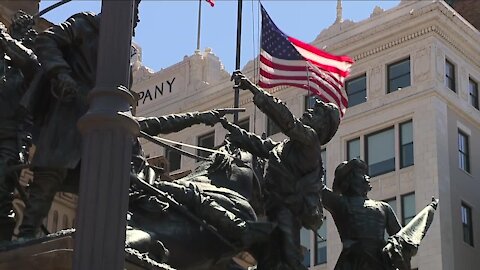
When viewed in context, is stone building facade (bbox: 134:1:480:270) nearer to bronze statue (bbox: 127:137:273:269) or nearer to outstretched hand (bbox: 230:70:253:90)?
outstretched hand (bbox: 230:70:253:90)

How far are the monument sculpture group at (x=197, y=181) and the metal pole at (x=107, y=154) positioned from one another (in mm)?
2858

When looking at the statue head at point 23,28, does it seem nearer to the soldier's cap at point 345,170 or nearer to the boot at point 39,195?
the boot at point 39,195

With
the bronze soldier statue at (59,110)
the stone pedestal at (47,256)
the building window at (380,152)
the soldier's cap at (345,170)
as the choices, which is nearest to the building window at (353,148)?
the building window at (380,152)

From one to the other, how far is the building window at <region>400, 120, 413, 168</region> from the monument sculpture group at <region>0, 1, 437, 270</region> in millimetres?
36651

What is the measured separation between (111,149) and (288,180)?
15.6 ft

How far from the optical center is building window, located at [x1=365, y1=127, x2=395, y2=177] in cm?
4859

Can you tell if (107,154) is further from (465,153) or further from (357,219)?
(465,153)

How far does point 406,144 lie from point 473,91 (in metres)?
5.44

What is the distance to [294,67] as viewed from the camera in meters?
26.8

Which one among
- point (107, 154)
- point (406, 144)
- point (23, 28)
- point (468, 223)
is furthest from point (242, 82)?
point (468, 223)

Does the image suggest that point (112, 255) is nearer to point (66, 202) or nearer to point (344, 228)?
point (344, 228)

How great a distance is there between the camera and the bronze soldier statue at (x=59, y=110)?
33.2 feet

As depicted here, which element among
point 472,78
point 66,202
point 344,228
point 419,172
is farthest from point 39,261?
point 472,78

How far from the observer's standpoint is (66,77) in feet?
33.5
